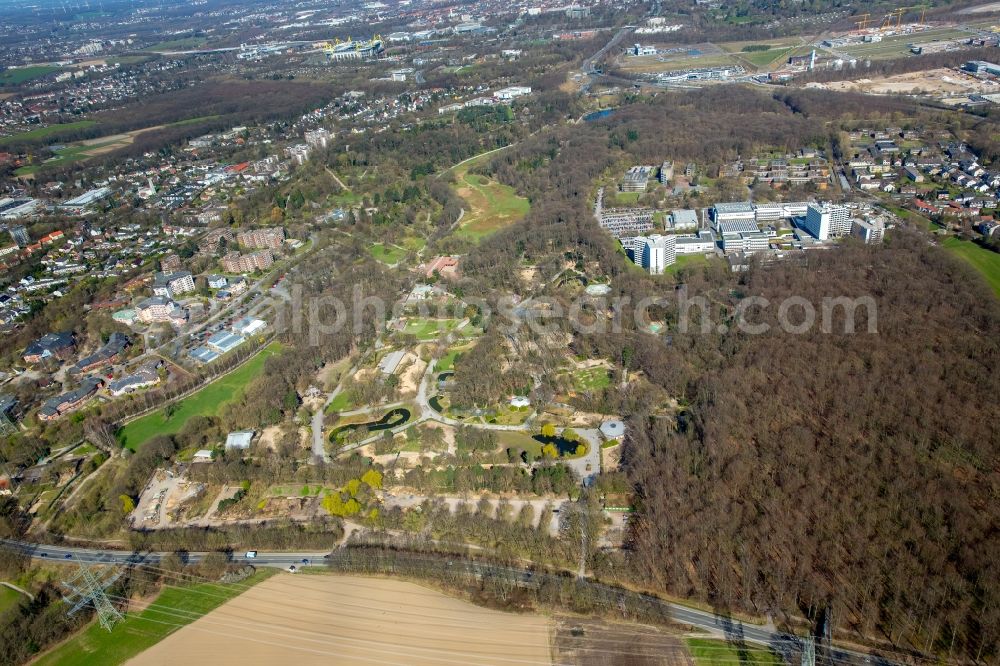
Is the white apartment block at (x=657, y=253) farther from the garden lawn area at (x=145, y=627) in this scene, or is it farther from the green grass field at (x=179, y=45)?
the green grass field at (x=179, y=45)

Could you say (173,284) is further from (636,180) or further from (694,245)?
(636,180)

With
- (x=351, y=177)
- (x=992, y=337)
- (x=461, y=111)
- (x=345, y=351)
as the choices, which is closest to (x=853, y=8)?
(x=461, y=111)

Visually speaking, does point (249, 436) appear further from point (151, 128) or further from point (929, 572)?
point (151, 128)

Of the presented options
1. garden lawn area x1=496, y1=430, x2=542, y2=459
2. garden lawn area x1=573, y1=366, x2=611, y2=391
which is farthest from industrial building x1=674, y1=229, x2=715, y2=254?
garden lawn area x1=496, y1=430, x2=542, y2=459

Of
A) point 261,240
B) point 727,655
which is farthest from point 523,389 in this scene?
point 261,240

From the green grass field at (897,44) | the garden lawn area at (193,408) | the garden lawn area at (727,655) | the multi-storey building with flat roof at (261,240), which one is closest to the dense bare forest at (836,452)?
the garden lawn area at (727,655)
